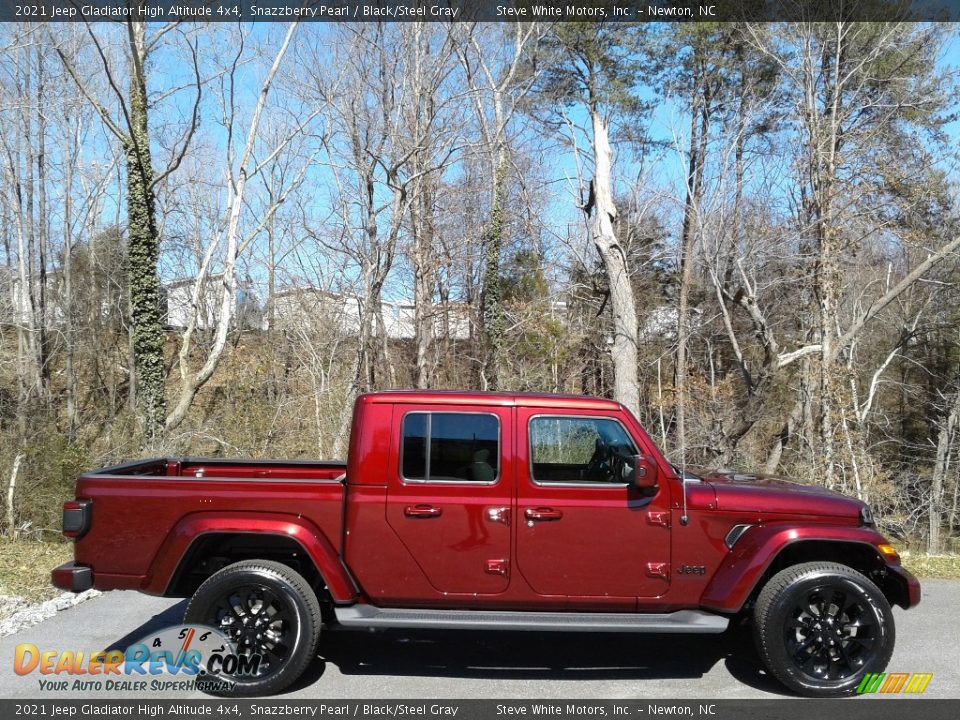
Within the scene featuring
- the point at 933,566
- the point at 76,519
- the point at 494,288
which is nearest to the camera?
the point at 76,519

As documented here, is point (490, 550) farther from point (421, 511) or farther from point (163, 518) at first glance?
point (163, 518)

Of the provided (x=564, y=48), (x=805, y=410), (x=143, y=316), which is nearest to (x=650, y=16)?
(x=564, y=48)

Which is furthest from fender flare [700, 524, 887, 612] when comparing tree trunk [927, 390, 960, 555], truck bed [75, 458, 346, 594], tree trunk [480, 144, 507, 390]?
tree trunk [480, 144, 507, 390]

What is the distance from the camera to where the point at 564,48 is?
872 inches

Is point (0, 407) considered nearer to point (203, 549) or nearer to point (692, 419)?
point (203, 549)

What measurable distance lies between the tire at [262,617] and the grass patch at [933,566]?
618 centimetres

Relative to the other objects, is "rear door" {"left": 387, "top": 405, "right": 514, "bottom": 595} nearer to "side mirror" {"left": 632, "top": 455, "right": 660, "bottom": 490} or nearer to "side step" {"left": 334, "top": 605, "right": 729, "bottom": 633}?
"side step" {"left": 334, "top": 605, "right": 729, "bottom": 633}

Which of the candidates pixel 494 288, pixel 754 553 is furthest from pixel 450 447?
pixel 494 288

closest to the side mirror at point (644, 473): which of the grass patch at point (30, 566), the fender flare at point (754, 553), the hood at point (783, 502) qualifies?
the hood at point (783, 502)

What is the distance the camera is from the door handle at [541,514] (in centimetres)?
493

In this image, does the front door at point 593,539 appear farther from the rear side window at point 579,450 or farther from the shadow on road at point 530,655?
the shadow on road at point 530,655

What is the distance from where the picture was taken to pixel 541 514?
4.93m

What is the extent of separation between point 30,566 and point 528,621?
6462mm

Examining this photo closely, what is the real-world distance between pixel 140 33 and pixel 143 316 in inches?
211
